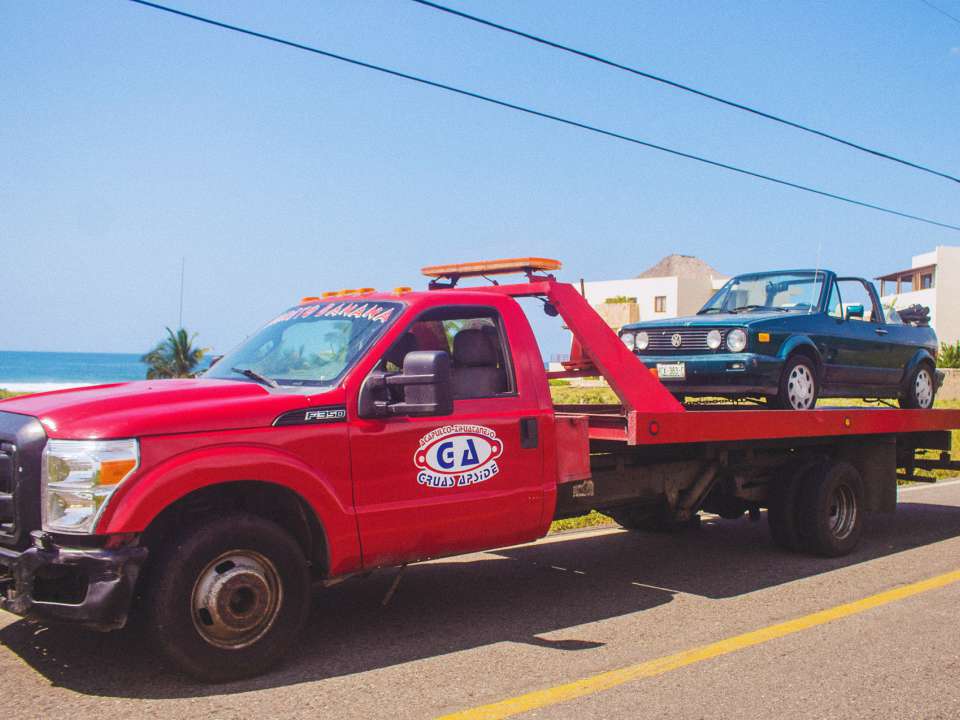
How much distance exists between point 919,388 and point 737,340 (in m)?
3.30

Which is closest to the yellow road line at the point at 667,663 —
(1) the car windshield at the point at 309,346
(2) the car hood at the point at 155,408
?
(2) the car hood at the point at 155,408

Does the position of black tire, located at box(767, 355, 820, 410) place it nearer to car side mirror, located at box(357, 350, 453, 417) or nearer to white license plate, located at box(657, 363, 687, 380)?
white license plate, located at box(657, 363, 687, 380)

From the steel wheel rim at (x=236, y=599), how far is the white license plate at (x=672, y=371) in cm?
530

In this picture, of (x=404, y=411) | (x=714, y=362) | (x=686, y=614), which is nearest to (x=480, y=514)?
(x=404, y=411)

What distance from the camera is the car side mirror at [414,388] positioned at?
4.85 meters

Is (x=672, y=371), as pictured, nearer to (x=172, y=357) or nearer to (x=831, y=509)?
(x=831, y=509)

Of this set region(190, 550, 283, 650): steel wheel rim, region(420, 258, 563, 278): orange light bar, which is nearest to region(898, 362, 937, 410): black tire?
region(420, 258, 563, 278): orange light bar

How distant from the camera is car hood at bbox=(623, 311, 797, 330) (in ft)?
29.5

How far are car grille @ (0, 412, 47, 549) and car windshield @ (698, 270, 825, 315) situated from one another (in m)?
6.92

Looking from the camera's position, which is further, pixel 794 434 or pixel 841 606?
pixel 794 434

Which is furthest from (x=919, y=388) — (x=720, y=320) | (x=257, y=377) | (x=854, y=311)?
(x=257, y=377)

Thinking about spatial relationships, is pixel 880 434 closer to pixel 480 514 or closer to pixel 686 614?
pixel 686 614

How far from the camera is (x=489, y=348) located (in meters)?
5.78

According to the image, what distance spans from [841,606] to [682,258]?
439 feet
